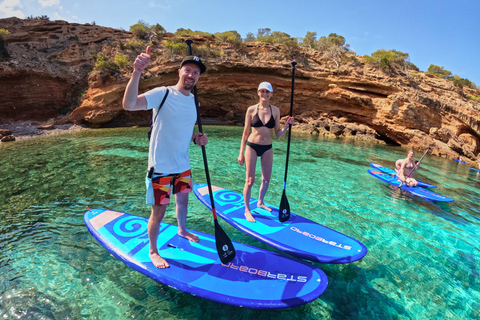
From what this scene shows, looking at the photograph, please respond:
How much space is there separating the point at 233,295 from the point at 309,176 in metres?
6.17

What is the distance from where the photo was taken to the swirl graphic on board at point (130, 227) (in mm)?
3561

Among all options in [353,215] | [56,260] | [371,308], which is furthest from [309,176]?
[56,260]

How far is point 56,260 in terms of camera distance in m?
3.33

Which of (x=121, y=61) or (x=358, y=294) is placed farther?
(x=121, y=61)

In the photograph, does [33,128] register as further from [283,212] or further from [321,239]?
[321,239]

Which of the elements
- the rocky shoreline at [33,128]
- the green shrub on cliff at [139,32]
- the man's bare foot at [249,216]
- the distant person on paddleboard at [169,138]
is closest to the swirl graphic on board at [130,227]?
the distant person on paddleboard at [169,138]

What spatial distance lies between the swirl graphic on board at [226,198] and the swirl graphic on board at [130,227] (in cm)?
158

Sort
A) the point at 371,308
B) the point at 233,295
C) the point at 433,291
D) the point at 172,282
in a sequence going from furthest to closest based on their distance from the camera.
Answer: the point at 433,291, the point at 371,308, the point at 172,282, the point at 233,295

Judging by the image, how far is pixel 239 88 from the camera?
75.3 ft

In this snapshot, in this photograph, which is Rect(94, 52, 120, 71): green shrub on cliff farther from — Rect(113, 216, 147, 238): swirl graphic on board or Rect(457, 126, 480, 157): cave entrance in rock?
Rect(457, 126, 480, 157): cave entrance in rock

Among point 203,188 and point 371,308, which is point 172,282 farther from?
point 203,188

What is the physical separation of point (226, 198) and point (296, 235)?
187 centimetres

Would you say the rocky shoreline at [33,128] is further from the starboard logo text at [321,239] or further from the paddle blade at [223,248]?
the starboard logo text at [321,239]

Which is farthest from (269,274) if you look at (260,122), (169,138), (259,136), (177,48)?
(177,48)
